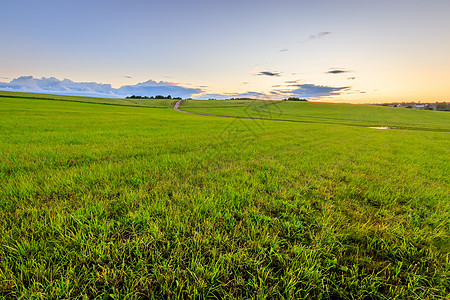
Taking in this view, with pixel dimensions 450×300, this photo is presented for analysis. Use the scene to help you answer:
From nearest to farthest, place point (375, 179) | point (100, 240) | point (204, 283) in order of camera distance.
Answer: point (204, 283) → point (100, 240) → point (375, 179)

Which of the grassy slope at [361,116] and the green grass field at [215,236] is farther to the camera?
the grassy slope at [361,116]

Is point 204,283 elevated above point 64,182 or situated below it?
below

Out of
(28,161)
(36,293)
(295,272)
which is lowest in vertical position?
(295,272)

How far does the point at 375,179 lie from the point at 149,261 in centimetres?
529

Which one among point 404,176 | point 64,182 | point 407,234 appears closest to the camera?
point 407,234

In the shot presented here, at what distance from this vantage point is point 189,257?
1670 mm

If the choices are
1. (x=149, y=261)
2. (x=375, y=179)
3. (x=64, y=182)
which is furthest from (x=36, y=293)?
(x=375, y=179)

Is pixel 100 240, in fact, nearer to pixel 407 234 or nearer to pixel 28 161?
pixel 407 234

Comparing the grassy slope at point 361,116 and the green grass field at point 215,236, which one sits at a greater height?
the grassy slope at point 361,116

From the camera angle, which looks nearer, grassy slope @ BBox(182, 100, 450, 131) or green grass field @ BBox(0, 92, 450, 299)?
green grass field @ BBox(0, 92, 450, 299)

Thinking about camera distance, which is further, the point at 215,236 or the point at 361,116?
the point at 361,116

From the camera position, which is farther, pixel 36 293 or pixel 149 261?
pixel 149 261

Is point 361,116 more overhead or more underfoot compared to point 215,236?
more overhead

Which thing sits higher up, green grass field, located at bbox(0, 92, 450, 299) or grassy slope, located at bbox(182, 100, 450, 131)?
grassy slope, located at bbox(182, 100, 450, 131)
